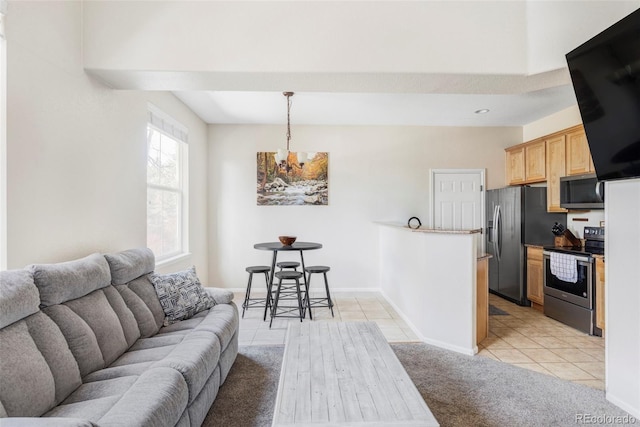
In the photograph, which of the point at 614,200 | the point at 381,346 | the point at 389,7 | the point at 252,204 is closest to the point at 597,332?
the point at 614,200

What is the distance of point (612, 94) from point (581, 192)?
222 centimetres

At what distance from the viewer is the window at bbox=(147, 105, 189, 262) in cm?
354

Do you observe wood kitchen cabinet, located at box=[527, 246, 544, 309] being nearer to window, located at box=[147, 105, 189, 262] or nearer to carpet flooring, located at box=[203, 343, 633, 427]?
carpet flooring, located at box=[203, 343, 633, 427]

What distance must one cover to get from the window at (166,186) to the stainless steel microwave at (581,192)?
475 centimetres

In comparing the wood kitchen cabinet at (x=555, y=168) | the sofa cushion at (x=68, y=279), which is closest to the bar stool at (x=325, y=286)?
the sofa cushion at (x=68, y=279)

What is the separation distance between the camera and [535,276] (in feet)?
14.0

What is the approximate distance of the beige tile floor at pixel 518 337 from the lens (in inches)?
109

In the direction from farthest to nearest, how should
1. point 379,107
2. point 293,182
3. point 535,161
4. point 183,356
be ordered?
point 293,182
point 535,161
point 379,107
point 183,356

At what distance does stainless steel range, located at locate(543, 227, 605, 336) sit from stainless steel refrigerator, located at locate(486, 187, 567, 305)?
410 mm

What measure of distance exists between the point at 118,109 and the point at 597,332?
5.02 metres

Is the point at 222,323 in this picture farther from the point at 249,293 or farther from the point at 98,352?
the point at 249,293

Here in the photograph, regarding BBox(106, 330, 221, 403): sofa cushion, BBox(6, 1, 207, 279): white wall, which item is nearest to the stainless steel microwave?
BBox(106, 330, 221, 403): sofa cushion

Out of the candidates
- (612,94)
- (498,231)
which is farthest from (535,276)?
(612,94)

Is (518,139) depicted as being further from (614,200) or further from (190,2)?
(190,2)
